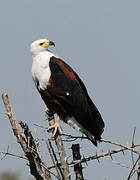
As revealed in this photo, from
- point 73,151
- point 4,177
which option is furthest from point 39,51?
point 4,177

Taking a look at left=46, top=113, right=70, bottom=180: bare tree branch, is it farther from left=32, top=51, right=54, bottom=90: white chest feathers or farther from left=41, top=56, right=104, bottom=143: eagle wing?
left=32, top=51, right=54, bottom=90: white chest feathers

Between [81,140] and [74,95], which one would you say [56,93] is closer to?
[74,95]

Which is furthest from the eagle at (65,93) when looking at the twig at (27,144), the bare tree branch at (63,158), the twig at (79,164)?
the twig at (27,144)

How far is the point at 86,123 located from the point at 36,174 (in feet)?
5.64

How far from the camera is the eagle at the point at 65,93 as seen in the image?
823 cm

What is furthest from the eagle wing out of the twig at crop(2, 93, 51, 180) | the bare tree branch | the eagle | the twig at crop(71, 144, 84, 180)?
the twig at crop(2, 93, 51, 180)

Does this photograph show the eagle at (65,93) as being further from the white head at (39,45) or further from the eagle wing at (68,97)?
the white head at (39,45)

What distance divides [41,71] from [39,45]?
2.56 ft

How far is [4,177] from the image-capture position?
82.2 ft

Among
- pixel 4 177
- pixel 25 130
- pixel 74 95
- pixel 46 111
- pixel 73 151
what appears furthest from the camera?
pixel 4 177

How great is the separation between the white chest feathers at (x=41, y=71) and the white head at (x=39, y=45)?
24cm

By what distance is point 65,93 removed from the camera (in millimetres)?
8602

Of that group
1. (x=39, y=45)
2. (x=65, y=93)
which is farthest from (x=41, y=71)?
(x=39, y=45)

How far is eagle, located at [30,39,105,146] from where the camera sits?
324 inches
